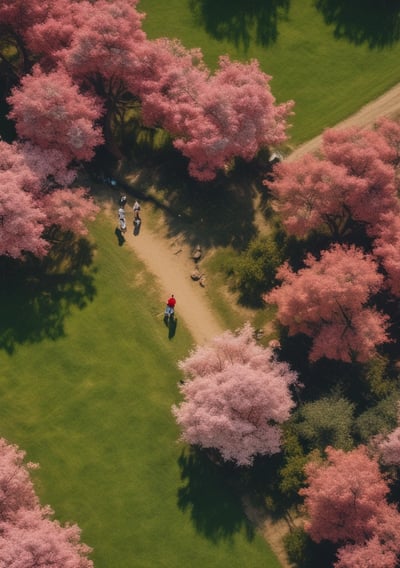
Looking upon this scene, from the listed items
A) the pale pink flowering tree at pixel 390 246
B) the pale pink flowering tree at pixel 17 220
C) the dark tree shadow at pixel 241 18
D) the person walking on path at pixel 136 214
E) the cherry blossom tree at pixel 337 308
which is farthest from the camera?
the dark tree shadow at pixel 241 18

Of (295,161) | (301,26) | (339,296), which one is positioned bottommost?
(339,296)

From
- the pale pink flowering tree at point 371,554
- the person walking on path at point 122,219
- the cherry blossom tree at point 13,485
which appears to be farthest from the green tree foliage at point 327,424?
the person walking on path at point 122,219

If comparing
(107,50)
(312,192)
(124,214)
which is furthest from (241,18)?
(124,214)

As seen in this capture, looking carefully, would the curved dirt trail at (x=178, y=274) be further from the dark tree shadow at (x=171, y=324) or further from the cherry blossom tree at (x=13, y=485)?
the cherry blossom tree at (x=13, y=485)

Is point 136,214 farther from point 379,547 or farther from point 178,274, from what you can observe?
point 379,547

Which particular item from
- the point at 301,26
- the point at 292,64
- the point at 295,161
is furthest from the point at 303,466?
the point at 301,26

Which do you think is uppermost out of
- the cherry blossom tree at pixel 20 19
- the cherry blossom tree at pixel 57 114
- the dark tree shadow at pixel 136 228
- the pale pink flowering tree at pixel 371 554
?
the cherry blossom tree at pixel 20 19

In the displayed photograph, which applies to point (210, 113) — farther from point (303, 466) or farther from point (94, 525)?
point (94, 525)

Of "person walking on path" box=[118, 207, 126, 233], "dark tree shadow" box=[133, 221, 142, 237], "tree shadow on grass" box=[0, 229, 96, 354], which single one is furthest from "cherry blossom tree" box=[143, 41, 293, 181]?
"tree shadow on grass" box=[0, 229, 96, 354]
